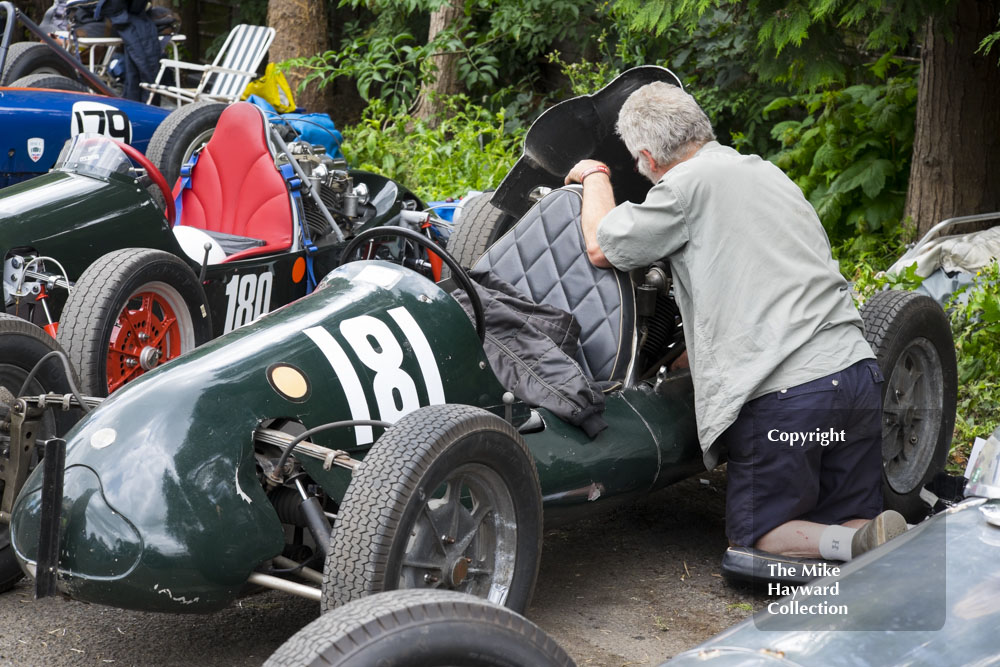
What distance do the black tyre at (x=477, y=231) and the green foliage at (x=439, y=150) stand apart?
11.0ft

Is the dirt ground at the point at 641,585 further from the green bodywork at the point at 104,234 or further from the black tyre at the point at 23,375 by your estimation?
the green bodywork at the point at 104,234

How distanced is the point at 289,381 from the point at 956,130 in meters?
4.84

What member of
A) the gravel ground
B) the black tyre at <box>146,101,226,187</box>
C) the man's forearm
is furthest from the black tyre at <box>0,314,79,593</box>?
the black tyre at <box>146,101,226,187</box>

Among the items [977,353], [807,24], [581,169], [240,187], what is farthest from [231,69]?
[977,353]

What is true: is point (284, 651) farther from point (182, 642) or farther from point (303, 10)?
point (303, 10)

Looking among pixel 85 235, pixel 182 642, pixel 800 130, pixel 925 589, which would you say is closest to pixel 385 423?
pixel 182 642

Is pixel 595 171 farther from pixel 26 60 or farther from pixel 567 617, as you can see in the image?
pixel 26 60

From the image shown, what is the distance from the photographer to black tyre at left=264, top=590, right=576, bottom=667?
6.33 feet

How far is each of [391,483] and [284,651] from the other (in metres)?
0.84

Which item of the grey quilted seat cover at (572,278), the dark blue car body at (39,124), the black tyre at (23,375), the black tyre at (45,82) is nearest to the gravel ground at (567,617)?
the black tyre at (23,375)

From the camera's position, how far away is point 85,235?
16.6 ft

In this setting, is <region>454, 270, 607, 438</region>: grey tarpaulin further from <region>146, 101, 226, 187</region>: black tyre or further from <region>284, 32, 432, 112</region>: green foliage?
<region>284, 32, 432, 112</region>: green foliage

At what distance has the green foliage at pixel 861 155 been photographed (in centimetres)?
725

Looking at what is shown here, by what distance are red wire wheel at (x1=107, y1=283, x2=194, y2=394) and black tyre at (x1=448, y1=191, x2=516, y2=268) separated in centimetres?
133
